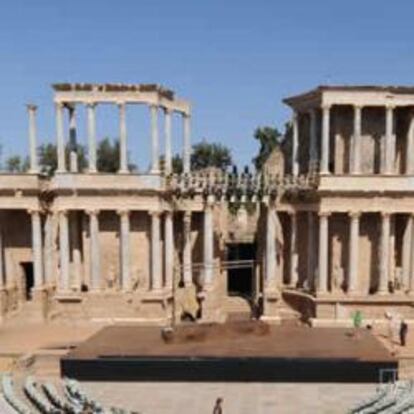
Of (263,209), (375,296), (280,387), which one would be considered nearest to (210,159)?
(263,209)

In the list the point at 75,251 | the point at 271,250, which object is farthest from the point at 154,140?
the point at 271,250

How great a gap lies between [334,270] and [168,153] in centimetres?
1172

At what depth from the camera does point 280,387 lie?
23984 mm

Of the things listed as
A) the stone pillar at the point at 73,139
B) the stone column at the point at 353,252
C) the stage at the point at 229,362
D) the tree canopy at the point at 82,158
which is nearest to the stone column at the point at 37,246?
the stone pillar at the point at 73,139

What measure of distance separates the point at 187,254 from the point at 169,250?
5.58 feet

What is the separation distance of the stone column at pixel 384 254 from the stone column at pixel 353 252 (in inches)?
52.8

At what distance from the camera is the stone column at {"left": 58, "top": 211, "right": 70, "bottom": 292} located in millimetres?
35594

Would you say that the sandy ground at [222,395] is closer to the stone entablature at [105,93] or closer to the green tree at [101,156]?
the stone entablature at [105,93]

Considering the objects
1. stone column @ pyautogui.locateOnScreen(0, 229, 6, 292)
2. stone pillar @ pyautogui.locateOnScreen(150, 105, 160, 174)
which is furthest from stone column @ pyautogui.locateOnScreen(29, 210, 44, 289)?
stone pillar @ pyautogui.locateOnScreen(150, 105, 160, 174)

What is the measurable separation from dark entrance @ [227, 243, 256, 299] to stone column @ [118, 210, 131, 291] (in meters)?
9.53

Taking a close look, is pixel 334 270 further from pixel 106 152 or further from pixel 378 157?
pixel 106 152

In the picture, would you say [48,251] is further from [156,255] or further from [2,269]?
[156,255]

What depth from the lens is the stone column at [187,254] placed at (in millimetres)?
37719

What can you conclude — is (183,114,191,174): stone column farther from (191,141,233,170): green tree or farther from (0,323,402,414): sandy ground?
(191,141,233,170): green tree
